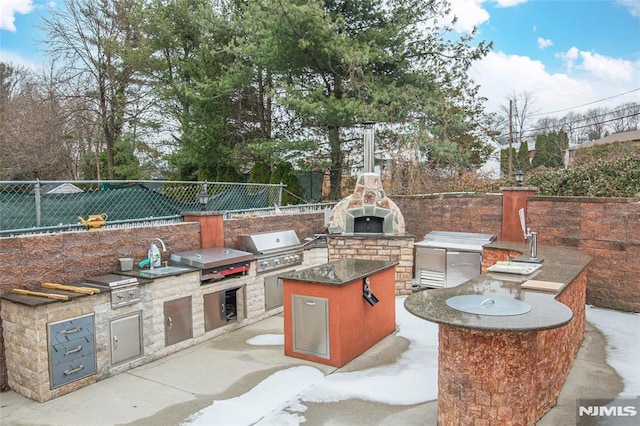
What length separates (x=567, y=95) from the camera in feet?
64.5

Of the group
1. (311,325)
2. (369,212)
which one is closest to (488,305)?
(311,325)

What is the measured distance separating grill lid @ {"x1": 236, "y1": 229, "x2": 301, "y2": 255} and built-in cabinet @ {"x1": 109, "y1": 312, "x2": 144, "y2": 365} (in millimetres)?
2015

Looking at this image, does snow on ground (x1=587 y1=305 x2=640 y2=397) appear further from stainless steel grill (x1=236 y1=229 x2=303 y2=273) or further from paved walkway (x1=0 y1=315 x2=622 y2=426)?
stainless steel grill (x1=236 y1=229 x2=303 y2=273)

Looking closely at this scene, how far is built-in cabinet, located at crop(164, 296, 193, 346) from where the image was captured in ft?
15.0

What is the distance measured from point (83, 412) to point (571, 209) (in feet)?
22.4

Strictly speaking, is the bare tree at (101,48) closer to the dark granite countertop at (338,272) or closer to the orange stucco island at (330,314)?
the dark granite countertop at (338,272)

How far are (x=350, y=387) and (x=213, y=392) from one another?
4.12ft

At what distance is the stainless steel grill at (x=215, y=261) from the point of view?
4.94 meters

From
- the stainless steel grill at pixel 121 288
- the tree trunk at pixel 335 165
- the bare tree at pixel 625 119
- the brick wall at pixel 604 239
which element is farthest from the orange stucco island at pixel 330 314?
the bare tree at pixel 625 119

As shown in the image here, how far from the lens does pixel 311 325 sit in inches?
169

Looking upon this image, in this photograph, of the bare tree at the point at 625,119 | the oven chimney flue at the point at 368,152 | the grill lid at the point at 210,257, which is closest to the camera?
the grill lid at the point at 210,257

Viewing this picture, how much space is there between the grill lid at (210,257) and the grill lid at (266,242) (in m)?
0.39

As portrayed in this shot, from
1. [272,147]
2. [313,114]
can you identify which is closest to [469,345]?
[313,114]

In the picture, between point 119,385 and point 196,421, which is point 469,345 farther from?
point 119,385
